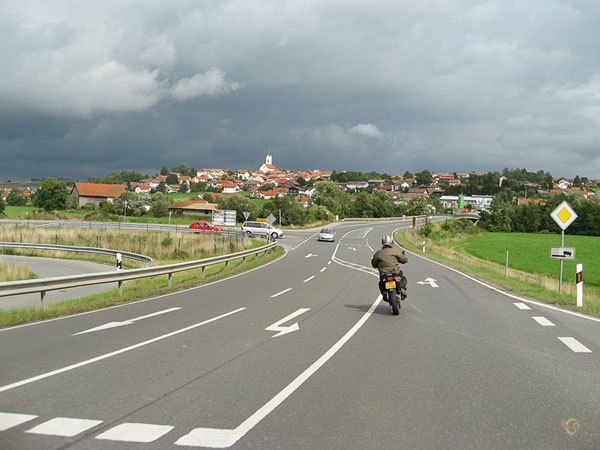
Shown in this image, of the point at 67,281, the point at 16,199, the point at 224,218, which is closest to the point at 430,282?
the point at 67,281

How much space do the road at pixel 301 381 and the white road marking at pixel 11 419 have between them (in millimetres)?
18

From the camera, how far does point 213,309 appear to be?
37.7 feet

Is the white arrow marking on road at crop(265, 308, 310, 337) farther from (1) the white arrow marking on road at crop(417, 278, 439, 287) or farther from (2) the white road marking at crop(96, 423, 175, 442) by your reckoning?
(1) the white arrow marking on road at crop(417, 278, 439, 287)

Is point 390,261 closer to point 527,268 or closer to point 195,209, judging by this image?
point 527,268

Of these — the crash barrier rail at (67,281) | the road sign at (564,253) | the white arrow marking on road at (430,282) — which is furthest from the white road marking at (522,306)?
the crash barrier rail at (67,281)

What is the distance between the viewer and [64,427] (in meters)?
4.23

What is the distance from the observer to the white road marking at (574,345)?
7.46 m

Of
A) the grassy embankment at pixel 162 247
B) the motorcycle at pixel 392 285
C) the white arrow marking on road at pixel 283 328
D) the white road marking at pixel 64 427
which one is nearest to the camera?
the white road marking at pixel 64 427

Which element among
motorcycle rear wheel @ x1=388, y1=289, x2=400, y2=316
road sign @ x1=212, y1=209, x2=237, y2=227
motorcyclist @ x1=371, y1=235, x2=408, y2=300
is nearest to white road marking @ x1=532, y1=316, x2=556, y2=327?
motorcyclist @ x1=371, y1=235, x2=408, y2=300

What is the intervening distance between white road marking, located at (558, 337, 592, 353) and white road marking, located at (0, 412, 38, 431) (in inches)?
286

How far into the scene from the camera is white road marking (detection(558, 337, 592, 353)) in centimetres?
746

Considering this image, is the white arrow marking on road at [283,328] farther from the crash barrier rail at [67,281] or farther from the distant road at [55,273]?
the distant road at [55,273]

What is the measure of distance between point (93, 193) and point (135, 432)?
465ft

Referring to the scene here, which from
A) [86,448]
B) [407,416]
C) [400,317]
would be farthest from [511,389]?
[400,317]
